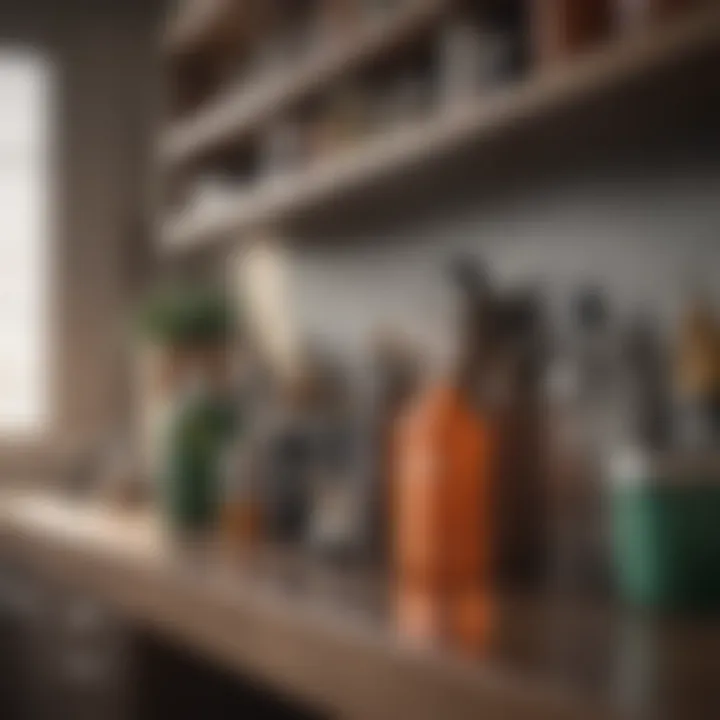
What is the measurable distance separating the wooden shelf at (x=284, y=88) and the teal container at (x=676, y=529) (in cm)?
60

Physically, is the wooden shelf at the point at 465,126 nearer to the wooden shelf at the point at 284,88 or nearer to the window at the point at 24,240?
the wooden shelf at the point at 284,88

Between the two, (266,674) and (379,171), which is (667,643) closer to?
(266,674)

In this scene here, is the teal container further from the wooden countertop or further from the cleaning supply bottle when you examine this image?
the cleaning supply bottle

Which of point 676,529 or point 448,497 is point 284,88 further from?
point 676,529

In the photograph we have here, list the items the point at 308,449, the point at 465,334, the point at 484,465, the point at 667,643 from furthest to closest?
the point at 308,449
the point at 465,334
the point at 484,465
the point at 667,643

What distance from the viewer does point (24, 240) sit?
9.69ft

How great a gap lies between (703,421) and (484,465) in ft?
0.74

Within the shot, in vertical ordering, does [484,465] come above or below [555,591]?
above

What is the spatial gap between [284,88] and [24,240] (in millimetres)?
1145

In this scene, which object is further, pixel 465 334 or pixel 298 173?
pixel 298 173

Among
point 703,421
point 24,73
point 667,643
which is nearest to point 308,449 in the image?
point 703,421

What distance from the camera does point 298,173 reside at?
1.95 metres

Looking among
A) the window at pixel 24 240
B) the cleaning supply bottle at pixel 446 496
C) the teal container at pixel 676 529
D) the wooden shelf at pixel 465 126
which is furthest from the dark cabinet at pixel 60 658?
the teal container at pixel 676 529

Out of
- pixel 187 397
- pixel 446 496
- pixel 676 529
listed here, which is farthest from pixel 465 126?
pixel 187 397
